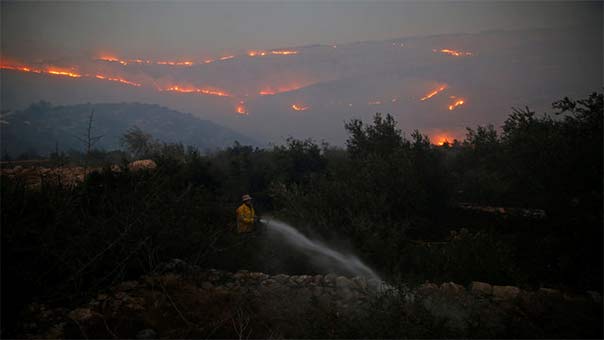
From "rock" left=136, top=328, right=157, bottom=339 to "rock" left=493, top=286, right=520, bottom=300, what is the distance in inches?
214

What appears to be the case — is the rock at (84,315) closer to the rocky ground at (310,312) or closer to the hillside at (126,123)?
the rocky ground at (310,312)

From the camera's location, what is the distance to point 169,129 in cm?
10256

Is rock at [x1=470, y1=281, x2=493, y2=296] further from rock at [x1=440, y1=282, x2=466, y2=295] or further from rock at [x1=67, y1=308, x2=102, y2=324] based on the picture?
rock at [x1=67, y1=308, x2=102, y2=324]

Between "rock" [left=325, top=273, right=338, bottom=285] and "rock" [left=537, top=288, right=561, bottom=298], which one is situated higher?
"rock" [left=537, top=288, right=561, bottom=298]

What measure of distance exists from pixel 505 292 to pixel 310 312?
3.45 meters

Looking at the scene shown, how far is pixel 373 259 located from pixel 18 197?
6.67m

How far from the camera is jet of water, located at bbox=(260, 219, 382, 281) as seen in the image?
6934 millimetres

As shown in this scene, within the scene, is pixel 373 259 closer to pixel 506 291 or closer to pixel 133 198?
pixel 506 291

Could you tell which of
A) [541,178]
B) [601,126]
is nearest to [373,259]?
[541,178]

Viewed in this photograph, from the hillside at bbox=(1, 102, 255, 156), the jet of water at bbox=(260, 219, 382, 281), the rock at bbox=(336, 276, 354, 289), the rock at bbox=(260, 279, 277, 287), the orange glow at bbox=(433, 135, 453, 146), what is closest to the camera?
the rock at bbox=(336, 276, 354, 289)

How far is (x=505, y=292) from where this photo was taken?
16.9 ft

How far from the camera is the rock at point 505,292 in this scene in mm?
5074

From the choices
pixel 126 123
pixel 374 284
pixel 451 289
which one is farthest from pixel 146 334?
pixel 126 123

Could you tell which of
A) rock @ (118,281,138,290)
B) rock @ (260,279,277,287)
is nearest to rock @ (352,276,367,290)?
rock @ (260,279,277,287)
